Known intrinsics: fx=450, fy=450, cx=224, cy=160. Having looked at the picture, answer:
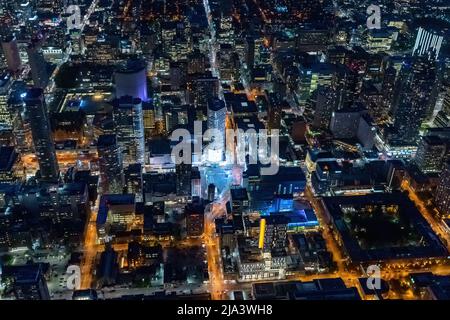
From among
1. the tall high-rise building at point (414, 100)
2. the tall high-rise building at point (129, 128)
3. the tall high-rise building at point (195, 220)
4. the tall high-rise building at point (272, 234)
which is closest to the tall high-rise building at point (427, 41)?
the tall high-rise building at point (414, 100)

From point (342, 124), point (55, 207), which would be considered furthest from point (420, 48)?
point (55, 207)

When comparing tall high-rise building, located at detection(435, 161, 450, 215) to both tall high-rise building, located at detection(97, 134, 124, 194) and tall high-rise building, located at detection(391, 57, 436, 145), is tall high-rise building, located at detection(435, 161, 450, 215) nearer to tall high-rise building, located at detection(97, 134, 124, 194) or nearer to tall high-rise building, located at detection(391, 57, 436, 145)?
tall high-rise building, located at detection(391, 57, 436, 145)

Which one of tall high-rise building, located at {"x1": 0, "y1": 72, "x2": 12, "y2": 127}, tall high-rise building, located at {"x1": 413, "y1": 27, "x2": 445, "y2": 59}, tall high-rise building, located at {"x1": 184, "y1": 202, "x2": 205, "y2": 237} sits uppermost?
tall high-rise building, located at {"x1": 413, "y1": 27, "x2": 445, "y2": 59}

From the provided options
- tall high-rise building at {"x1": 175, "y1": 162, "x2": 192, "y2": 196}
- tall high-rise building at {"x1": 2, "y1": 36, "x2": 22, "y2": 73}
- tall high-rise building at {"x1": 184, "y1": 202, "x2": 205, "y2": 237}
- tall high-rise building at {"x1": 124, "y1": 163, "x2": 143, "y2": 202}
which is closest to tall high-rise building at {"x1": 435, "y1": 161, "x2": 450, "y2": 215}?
tall high-rise building at {"x1": 184, "y1": 202, "x2": 205, "y2": 237}

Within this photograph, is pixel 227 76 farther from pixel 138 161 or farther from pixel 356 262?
pixel 356 262

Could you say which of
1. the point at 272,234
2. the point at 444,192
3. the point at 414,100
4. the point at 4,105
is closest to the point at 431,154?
the point at 444,192

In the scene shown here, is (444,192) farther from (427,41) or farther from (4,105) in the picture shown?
(4,105)
